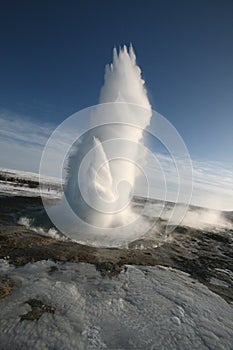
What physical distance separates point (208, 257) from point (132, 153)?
15308 mm

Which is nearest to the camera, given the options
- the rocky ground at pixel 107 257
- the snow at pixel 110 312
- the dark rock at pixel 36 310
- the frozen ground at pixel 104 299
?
the snow at pixel 110 312

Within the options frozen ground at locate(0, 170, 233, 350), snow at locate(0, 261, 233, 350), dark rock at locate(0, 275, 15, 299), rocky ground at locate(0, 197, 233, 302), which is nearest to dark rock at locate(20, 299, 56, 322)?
frozen ground at locate(0, 170, 233, 350)

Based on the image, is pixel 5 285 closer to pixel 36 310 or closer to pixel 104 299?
pixel 36 310

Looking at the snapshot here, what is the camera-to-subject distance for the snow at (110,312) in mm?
5883

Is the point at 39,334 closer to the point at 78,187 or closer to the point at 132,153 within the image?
the point at 78,187

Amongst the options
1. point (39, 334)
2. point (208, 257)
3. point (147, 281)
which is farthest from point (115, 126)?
point (39, 334)

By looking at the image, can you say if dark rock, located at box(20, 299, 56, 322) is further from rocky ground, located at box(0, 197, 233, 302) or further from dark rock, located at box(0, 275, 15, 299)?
rocky ground, located at box(0, 197, 233, 302)

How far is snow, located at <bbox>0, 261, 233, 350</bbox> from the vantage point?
5.88 meters

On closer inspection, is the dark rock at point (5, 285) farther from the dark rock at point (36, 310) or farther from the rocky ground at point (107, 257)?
the dark rock at point (36, 310)

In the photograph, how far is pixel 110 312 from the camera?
24.1ft

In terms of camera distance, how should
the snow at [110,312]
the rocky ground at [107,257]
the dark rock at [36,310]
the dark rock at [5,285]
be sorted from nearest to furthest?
1. the snow at [110,312]
2. the dark rock at [36,310]
3. the dark rock at [5,285]
4. the rocky ground at [107,257]

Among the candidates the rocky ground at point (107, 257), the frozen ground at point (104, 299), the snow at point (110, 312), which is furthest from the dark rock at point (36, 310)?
the rocky ground at point (107, 257)

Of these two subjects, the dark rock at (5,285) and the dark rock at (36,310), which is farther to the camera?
the dark rock at (5,285)

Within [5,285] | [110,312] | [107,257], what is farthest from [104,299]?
[107,257]
